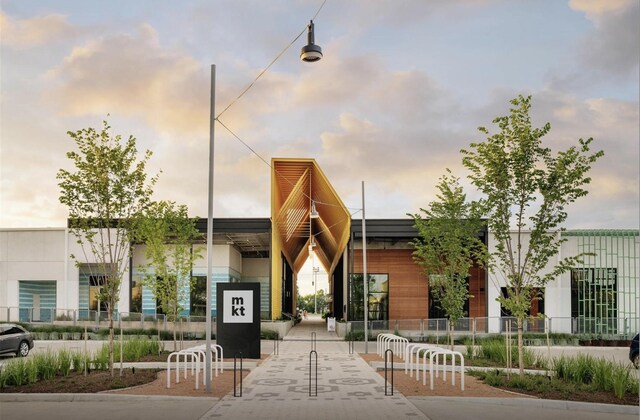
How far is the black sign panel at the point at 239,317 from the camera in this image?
20984 mm

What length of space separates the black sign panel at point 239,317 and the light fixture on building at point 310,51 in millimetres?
7914

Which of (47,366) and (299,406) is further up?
(47,366)

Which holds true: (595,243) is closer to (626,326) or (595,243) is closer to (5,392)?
(626,326)

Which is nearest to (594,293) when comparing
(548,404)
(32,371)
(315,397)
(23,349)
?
(548,404)

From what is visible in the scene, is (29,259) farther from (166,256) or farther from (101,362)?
(101,362)

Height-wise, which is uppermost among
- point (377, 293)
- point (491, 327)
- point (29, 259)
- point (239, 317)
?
point (29, 259)

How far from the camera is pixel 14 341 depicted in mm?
26594

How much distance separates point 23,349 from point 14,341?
0.71m

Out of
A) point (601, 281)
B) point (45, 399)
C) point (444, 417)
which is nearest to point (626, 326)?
point (601, 281)

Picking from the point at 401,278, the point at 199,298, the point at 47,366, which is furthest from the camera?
the point at 199,298

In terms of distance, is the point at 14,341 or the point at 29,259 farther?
the point at 29,259

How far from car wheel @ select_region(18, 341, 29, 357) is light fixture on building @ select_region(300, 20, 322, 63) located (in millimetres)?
17607

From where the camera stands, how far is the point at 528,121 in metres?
18.7

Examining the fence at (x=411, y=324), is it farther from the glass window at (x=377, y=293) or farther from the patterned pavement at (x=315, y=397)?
the patterned pavement at (x=315, y=397)
